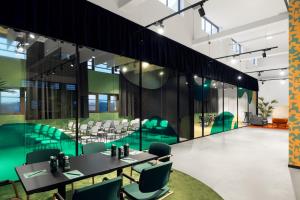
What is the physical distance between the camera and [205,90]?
8.81 meters

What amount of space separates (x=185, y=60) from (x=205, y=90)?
2.22 meters

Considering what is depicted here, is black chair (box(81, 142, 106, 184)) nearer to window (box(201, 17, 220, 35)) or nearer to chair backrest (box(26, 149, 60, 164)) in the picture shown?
chair backrest (box(26, 149, 60, 164))

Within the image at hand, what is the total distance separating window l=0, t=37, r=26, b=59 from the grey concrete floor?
404cm

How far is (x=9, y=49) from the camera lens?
3451 mm

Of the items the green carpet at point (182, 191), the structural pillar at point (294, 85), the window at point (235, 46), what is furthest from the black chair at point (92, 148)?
the window at point (235, 46)

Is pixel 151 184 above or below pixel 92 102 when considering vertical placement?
below

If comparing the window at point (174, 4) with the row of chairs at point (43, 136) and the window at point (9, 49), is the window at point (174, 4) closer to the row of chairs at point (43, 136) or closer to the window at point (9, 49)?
the window at point (9, 49)

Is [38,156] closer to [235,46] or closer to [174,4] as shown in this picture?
[174,4]

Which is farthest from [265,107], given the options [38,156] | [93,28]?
[38,156]

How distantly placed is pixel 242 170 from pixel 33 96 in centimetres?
478

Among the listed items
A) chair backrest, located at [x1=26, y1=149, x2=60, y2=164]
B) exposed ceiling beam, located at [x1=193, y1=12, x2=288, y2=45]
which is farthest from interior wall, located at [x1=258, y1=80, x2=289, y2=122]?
chair backrest, located at [x1=26, y1=149, x2=60, y2=164]

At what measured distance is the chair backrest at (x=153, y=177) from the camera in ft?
6.82

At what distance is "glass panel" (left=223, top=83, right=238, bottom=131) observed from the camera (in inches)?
424

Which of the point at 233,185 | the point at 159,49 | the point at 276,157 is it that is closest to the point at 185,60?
the point at 159,49
